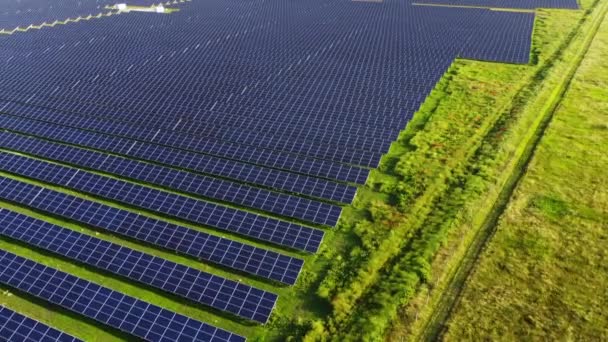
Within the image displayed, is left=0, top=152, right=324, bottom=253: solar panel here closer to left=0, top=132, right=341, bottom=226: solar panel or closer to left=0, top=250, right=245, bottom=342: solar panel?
left=0, top=132, right=341, bottom=226: solar panel

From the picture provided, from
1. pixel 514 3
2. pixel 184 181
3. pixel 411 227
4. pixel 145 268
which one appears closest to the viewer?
pixel 145 268

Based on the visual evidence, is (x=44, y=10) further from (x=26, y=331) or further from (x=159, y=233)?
(x=26, y=331)

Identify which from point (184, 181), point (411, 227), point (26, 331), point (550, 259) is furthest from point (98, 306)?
point (550, 259)

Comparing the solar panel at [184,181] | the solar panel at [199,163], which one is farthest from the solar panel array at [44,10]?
the solar panel at [184,181]

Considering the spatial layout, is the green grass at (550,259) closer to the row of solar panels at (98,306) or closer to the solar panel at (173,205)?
the solar panel at (173,205)

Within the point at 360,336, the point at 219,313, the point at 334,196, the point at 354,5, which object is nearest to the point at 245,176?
the point at 334,196

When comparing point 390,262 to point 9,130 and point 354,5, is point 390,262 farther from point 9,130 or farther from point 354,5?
point 354,5
